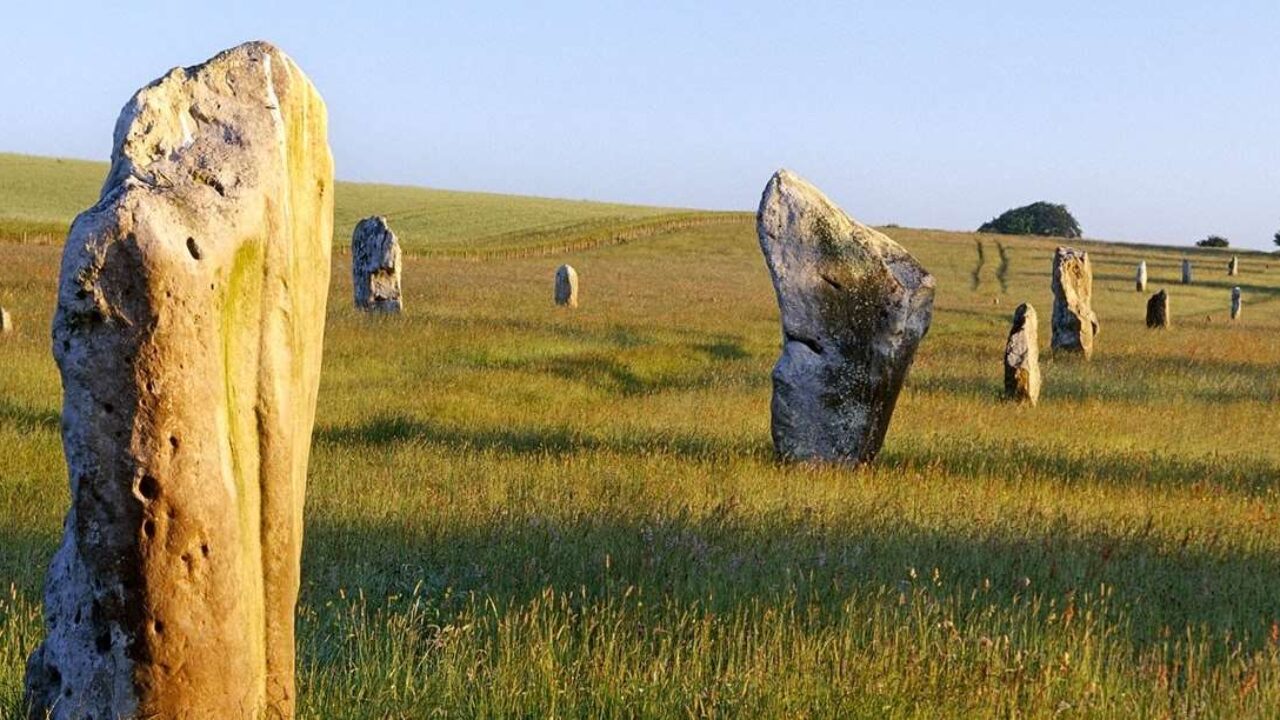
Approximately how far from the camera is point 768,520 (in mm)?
10258

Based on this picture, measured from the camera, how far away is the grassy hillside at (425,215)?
63156mm

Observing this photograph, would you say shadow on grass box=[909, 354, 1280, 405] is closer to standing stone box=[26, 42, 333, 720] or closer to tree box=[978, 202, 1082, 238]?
standing stone box=[26, 42, 333, 720]

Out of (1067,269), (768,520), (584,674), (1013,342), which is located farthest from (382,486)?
(1067,269)

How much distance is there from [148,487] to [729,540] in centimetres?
507

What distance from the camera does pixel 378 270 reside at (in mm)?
30484

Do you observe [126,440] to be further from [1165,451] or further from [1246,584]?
[1165,451]

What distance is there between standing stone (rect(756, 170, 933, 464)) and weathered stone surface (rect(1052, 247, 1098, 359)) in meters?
14.2

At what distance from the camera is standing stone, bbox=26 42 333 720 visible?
15.5ft

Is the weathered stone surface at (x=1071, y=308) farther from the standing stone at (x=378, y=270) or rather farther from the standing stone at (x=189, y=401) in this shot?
the standing stone at (x=189, y=401)

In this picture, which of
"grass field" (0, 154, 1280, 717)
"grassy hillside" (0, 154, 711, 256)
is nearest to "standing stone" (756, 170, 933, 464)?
"grass field" (0, 154, 1280, 717)

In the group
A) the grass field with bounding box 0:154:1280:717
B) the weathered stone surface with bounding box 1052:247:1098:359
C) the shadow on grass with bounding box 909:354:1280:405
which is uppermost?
the weathered stone surface with bounding box 1052:247:1098:359

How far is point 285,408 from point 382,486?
19.7 feet

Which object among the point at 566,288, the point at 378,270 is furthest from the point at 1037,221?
the point at 378,270

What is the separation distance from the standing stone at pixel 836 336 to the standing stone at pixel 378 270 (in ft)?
57.2
